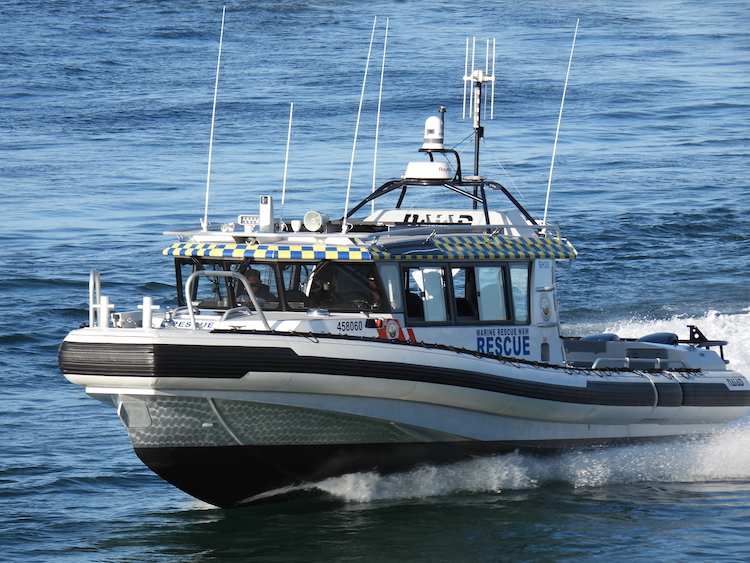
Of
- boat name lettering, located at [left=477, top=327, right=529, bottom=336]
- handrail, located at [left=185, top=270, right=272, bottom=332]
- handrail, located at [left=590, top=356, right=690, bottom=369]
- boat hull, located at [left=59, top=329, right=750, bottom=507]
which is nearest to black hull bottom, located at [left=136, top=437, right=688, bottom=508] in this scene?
boat hull, located at [left=59, top=329, right=750, bottom=507]

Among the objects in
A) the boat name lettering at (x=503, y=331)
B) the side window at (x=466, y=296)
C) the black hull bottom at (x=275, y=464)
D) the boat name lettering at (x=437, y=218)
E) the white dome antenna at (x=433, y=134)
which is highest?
the white dome antenna at (x=433, y=134)

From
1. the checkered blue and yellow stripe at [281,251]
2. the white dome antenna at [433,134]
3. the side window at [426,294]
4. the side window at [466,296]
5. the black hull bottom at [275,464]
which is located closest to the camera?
the black hull bottom at [275,464]

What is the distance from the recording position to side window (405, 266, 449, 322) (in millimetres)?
10484

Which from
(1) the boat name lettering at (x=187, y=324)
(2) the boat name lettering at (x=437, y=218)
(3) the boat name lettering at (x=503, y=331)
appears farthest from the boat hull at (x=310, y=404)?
(2) the boat name lettering at (x=437, y=218)

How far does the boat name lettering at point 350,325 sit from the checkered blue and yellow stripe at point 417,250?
1.78 ft

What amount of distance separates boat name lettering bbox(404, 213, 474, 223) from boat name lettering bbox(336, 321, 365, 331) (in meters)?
2.02

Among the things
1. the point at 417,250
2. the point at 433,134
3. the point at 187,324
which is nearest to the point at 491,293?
the point at 417,250

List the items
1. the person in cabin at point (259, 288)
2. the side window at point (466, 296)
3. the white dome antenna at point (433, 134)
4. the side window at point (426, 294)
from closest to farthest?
the person in cabin at point (259, 288) → the side window at point (426, 294) → the side window at point (466, 296) → the white dome antenna at point (433, 134)

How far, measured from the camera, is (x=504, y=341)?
11109 mm

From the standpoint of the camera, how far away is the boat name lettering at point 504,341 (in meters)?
11.0

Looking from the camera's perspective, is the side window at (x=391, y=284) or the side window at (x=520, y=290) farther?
the side window at (x=520, y=290)

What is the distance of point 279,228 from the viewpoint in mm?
11062

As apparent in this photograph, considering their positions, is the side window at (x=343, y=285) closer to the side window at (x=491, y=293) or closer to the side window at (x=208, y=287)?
the side window at (x=208, y=287)

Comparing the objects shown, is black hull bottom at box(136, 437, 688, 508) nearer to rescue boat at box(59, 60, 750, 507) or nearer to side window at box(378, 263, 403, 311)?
rescue boat at box(59, 60, 750, 507)
